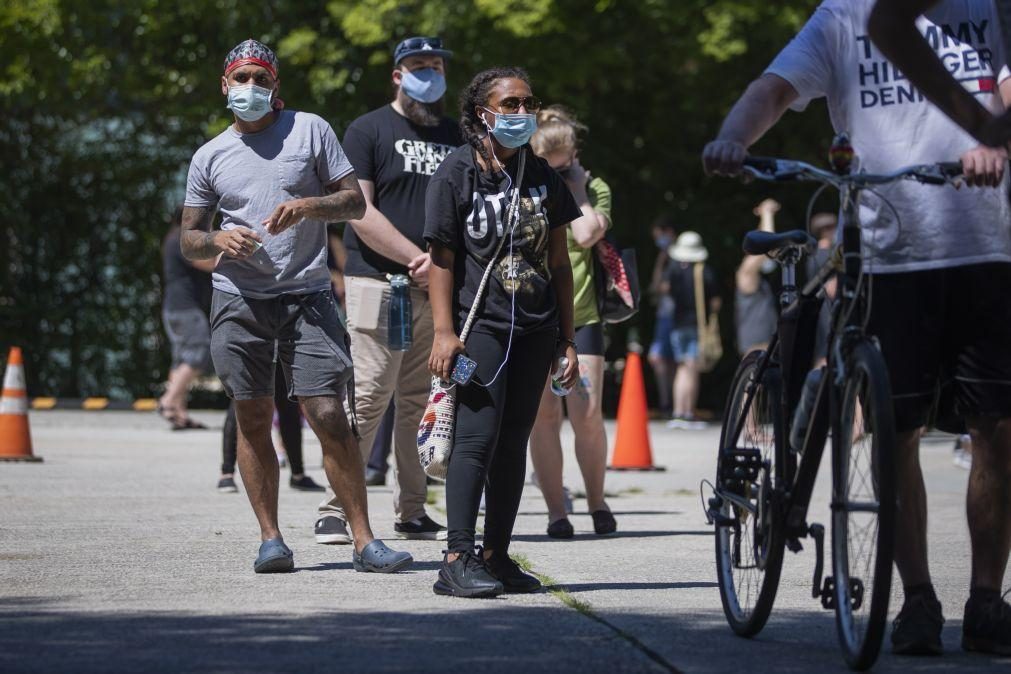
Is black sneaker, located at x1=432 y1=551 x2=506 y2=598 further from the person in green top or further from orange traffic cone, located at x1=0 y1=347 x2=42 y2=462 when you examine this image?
orange traffic cone, located at x1=0 y1=347 x2=42 y2=462

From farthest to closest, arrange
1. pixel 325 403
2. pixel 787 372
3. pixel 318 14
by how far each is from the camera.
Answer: pixel 318 14, pixel 325 403, pixel 787 372

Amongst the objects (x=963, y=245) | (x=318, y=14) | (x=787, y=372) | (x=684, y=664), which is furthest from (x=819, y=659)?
(x=318, y=14)

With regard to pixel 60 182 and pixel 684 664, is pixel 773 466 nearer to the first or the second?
pixel 684 664

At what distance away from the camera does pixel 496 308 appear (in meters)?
6.06

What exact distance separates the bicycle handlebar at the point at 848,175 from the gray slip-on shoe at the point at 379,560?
7.85ft

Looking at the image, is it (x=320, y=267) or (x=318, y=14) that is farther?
(x=318, y=14)

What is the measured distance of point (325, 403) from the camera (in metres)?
6.53

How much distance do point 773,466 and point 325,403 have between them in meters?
2.04

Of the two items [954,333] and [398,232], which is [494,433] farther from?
[398,232]

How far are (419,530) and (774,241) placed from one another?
3.26 m

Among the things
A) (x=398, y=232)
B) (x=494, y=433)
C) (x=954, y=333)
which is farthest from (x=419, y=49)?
(x=954, y=333)

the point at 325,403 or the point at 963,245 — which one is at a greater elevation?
the point at 963,245

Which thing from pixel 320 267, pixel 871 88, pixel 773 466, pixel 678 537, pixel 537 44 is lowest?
pixel 678 537

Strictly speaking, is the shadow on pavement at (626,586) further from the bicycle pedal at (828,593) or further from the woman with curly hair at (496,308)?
the bicycle pedal at (828,593)
